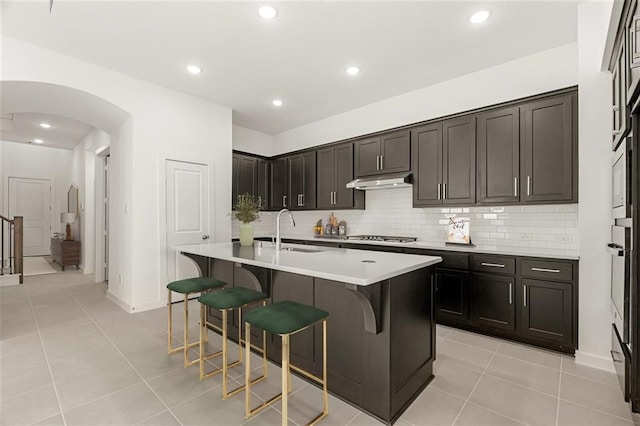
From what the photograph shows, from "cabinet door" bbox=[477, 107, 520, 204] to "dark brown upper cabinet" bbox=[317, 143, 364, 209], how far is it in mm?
1954

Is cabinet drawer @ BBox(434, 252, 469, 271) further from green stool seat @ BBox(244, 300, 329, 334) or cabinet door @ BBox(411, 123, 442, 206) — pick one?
green stool seat @ BBox(244, 300, 329, 334)

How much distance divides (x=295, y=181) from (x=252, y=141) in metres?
1.39

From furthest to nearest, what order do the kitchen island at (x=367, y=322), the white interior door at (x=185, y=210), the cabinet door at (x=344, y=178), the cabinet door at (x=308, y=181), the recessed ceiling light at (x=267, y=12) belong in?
the cabinet door at (x=308, y=181) → the cabinet door at (x=344, y=178) → the white interior door at (x=185, y=210) → the recessed ceiling light at (x=267, y=12) → the kitchen island at (x=367, y=322)

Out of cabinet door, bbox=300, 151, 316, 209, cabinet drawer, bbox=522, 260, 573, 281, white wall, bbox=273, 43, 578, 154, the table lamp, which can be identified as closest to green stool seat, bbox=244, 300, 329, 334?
cabinet drawer, bbox=522, 260, 573, 281

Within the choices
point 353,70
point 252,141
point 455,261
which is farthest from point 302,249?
point 252,141

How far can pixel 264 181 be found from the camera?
6.23m

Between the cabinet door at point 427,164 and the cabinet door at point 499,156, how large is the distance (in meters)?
0.50

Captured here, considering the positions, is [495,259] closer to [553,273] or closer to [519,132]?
[553,273]

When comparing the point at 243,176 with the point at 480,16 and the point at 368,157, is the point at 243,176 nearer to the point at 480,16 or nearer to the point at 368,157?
the point at 368,157

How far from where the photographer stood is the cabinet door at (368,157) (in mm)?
4605

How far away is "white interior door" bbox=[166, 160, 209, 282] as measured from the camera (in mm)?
4398

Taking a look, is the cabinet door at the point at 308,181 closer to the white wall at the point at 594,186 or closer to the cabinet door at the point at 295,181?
the cabinet door at the point at 295,181

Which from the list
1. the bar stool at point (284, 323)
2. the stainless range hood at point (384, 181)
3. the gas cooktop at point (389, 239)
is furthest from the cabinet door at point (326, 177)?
the bar stool at point (284, 323)

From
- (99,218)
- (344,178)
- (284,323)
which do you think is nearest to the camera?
(284,323)
